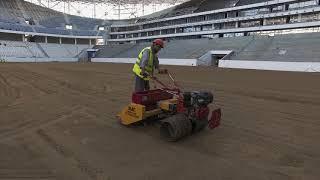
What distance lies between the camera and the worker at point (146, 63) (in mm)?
6230

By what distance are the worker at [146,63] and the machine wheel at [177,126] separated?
1.19 meters

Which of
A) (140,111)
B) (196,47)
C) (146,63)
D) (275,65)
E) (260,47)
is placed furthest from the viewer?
(196,47)

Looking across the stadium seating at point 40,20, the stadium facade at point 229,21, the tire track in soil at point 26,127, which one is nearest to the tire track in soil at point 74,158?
the tire track in soil at point 26,127

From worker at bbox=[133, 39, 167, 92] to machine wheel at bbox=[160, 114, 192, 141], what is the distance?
1.19 metres

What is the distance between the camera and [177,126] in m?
5.09

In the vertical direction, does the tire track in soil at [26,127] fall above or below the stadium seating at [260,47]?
below

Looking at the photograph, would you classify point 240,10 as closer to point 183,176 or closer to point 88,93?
point 88,93

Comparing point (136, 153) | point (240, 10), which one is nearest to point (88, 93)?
point (136, 153)

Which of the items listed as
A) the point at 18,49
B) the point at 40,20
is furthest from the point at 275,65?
the point at 40,20

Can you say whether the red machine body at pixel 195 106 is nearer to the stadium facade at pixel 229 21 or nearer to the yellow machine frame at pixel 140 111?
the yellow machine frame at pixel 140 111

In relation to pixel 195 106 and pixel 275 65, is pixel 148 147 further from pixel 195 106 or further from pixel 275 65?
pixel 275 65

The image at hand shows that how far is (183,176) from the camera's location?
3.86m

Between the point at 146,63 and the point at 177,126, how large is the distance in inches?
74.9

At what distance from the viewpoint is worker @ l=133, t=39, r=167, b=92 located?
623 cm
